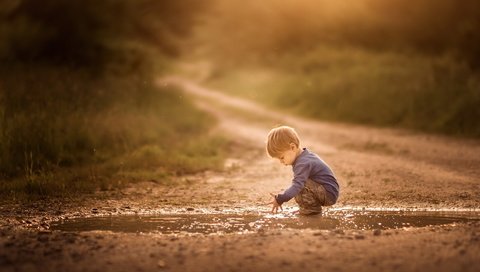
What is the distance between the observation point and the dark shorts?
7.25m

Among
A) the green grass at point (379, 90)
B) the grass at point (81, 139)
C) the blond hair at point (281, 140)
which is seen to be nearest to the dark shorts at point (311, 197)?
the blond hair at point (281, 140)

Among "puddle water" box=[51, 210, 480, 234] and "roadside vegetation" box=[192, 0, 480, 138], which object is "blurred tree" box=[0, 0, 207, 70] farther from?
"puddle water" box=[51, 210, 480, 234]

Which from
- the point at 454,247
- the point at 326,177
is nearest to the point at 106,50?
the point at 326,177

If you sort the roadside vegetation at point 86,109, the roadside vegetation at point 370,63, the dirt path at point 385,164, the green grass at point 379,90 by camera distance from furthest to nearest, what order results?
1. the roadside vegetation at point 370,63
2. the green grass at point 379,90
3. the roadside vegetation at point 86,109
4. the dirt path at point 385,164

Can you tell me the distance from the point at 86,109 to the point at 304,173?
24.0ft

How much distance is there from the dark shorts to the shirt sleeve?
0.14 m

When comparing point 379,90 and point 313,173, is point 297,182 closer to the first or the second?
point 313,173

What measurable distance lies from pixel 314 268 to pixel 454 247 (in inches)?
47.9

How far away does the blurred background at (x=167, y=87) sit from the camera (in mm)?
11086

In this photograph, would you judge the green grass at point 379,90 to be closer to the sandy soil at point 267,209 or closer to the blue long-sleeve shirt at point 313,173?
the sandy soil at point 267,209

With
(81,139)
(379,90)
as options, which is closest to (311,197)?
(81,139)

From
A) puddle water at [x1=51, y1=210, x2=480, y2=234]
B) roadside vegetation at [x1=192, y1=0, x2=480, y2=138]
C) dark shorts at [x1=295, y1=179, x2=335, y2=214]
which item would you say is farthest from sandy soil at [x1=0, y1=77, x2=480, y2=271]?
roadside vegetation at [x1=192, y1=0, x2=480, y2=138]

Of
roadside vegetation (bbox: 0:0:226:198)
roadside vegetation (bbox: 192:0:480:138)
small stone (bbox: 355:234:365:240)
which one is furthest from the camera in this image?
roadside vegetation (bbox: 192:0:480:138)

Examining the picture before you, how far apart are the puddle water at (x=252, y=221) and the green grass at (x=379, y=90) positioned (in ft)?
27.4
